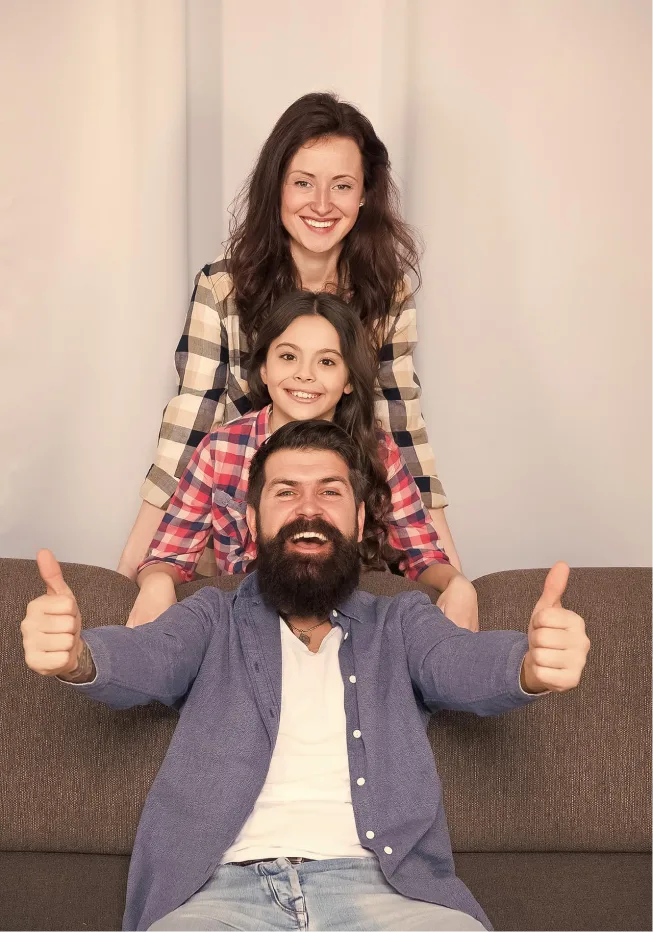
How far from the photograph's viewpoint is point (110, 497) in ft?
12.2

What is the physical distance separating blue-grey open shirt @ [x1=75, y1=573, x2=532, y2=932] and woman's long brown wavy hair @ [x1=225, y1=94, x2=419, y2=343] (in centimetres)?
107

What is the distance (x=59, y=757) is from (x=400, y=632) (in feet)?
2.48

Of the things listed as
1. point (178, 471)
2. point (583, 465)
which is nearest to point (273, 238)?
point (178, 471)

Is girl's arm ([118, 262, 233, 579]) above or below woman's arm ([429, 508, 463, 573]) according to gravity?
above

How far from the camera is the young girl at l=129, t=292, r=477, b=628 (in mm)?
2762

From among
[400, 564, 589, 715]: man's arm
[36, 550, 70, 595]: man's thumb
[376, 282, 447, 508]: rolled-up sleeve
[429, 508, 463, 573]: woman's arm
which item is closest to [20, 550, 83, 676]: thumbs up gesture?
[36, 550, 70, 595]: man's thumb

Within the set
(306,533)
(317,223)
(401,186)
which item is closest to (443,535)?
(306,533)

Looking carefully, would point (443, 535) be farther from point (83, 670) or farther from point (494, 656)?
point (83, 670)

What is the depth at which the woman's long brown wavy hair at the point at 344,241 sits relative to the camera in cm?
298

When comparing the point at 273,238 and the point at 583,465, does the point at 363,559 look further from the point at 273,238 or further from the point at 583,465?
the point at 583,465

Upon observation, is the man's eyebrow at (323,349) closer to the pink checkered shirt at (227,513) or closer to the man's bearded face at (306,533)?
the pink checkered shirt at (227,513)

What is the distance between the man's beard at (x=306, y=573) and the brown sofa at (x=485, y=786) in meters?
0.37

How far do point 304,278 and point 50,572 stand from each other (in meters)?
1.55

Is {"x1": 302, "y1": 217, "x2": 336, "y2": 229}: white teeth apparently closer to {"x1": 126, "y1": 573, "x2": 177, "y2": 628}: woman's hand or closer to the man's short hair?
the man's short hair
